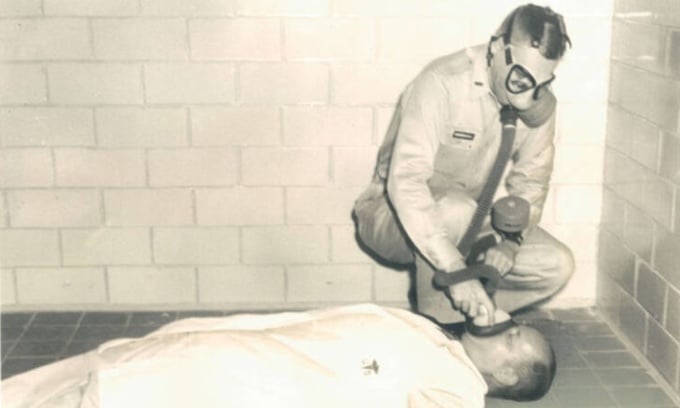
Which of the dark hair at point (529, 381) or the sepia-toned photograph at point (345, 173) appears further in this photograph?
the sepia-toned photograph at point (345, 173)

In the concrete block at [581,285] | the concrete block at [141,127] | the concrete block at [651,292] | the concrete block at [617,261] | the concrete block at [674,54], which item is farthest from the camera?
the concrete block at [581,285]

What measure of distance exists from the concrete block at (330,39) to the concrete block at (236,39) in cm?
6

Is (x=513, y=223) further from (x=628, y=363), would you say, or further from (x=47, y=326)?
(x=47, y=326)

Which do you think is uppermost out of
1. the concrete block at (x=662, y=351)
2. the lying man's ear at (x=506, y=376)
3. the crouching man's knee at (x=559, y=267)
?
the crouching man's knee at (x=559, y=267)

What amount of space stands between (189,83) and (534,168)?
147 centimetres

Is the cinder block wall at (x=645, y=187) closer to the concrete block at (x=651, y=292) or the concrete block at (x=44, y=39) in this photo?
the concrete block at (x=651, y=292)

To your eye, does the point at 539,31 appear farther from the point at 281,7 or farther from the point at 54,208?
the point at 54,208

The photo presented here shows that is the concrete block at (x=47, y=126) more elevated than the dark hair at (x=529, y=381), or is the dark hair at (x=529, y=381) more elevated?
the concrete block at (x=47, y=126)

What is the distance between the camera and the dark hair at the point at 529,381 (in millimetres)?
3385

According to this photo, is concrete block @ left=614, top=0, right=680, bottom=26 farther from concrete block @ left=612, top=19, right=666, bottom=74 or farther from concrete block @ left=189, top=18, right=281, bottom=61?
concrete block @ left=189, top=18, right=281, bottom=61

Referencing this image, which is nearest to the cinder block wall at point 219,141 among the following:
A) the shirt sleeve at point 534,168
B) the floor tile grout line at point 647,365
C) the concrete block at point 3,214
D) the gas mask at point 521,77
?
the concrete block at point 3,214

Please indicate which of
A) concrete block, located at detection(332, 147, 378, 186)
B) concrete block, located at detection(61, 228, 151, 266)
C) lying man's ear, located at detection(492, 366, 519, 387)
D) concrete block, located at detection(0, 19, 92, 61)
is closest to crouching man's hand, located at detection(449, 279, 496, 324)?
lying man's ear, located at detection(492, 366, 519, 387)

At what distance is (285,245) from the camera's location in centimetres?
447

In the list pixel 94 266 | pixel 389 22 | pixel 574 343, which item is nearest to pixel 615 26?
pixel 389 22
